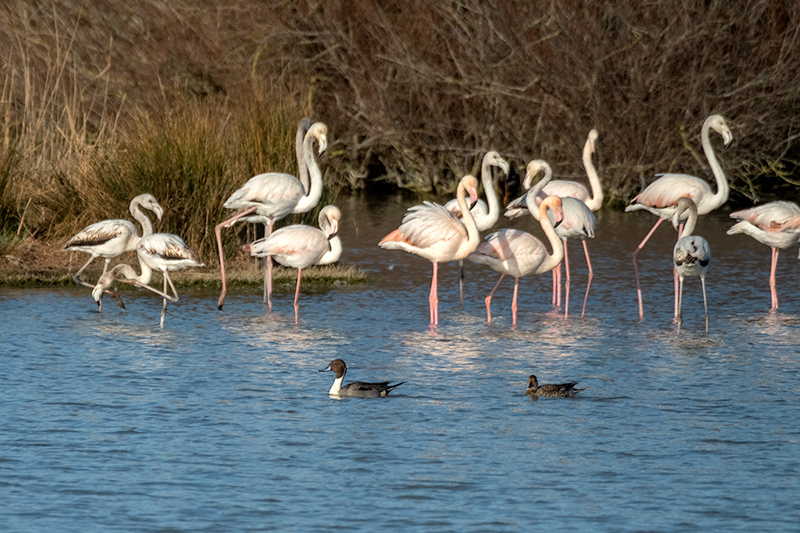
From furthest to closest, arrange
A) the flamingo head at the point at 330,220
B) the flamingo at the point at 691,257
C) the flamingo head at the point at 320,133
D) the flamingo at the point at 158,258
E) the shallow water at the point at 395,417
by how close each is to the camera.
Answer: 1. the flamingo head at the point at 320,133
2. the flamingo head at the point at 330,220
3. the flamingo at the point at 158,258
4. the flamingo at the point at 691,257
5. the shallow water at the point at 395,417

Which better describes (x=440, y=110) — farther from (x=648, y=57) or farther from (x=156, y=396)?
(x=156, y=396)

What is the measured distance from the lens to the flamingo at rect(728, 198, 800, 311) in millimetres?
11492

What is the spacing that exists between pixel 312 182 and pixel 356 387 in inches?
184

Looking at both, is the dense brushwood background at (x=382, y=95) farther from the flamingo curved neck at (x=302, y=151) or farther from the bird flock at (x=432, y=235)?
the bird flock at (x=432, y=235)

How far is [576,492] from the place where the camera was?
577 centimetres

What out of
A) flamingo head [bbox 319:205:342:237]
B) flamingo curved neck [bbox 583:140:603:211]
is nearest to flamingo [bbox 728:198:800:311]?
flamingo curved neck [bbox 583:140:603:211]

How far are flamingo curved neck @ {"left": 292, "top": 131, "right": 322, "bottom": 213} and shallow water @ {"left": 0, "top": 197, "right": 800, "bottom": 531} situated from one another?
1.05m

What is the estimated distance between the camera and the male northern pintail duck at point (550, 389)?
7.51 metres

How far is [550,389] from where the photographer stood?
24.6ft

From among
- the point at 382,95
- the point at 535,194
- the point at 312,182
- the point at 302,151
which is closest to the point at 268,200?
the point at 312,182

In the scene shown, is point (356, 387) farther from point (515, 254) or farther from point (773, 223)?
point (773, 223)

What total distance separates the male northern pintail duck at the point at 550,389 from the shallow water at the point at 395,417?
0.07m

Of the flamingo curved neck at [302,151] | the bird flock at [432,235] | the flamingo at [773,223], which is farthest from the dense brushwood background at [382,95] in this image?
the flamingo at [773,223]

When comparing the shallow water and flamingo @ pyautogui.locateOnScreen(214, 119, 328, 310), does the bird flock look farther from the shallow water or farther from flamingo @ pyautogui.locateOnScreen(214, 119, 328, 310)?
the shallow water
